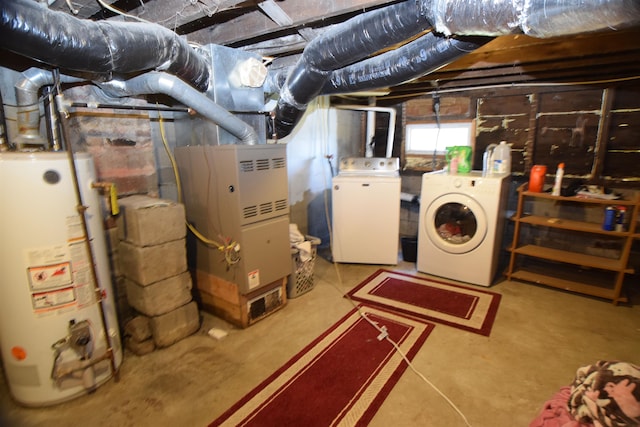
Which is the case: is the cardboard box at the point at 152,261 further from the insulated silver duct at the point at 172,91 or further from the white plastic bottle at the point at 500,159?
the white plastic bottle at the point at 500,159

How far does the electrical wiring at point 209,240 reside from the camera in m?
2.20

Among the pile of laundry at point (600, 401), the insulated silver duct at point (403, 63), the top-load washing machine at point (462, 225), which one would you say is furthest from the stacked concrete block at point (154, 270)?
the top-load washing machine at point (462, 225)

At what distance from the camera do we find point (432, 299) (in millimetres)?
2752

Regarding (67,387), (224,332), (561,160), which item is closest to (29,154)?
(67,387)

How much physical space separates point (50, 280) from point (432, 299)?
2.52 m

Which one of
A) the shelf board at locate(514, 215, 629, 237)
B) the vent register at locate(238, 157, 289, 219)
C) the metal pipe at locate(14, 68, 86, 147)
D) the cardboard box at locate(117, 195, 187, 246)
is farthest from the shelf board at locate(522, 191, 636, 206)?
the metal pipe at locate(14, 68, 86, 147)

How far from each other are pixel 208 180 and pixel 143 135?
58cm

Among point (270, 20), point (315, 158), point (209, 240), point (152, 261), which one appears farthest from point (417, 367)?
point (315, 158)

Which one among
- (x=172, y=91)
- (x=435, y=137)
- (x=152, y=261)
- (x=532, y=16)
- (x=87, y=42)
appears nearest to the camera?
(x=532, y=16)

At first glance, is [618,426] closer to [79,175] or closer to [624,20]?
[624,20]

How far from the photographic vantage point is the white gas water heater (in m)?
1.48

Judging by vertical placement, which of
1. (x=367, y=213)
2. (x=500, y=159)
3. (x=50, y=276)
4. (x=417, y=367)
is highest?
(x=500, y=159)

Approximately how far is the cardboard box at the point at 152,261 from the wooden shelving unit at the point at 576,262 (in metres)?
2.81

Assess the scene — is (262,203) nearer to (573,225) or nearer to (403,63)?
(403,63)
